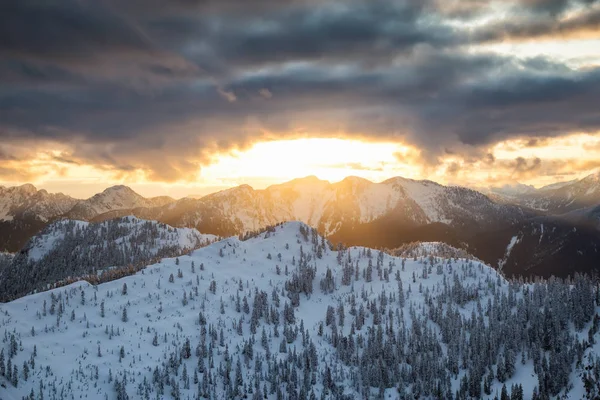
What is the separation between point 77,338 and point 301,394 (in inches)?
3553

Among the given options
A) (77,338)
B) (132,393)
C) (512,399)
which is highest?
(77,338)

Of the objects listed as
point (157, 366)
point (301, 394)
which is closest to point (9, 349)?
point (157, 366)

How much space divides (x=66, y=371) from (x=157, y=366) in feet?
104

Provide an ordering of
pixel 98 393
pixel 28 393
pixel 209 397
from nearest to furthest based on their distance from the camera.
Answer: pixel 28 393 → pixel 98 393 → pixel 209 397

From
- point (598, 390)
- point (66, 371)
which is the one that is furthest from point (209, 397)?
point (598, 390)

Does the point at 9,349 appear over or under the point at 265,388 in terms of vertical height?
over

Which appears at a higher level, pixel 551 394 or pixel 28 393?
pixel 28 393

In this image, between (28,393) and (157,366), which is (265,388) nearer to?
(157,366)

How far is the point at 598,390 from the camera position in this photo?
629ft

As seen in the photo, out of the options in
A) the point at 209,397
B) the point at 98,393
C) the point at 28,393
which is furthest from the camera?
the point at 209,397

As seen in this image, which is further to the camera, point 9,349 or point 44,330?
point 44,330

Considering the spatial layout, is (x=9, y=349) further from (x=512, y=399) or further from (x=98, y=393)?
(x=512, y=399)

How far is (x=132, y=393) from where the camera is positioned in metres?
178

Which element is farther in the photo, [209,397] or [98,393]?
[209,397]
